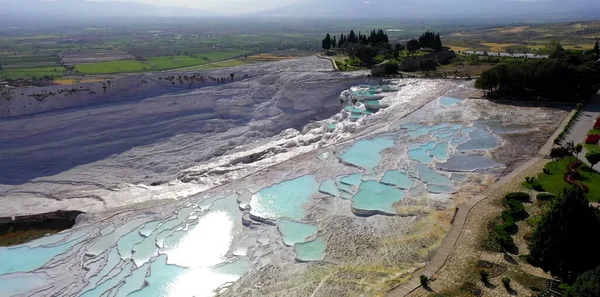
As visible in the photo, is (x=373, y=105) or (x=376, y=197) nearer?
(x=376, y=197)

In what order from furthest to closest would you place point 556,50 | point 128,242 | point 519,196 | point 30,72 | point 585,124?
point 30,72 < point 556,50 < point 585,124 < point 128,242 < point 519,196

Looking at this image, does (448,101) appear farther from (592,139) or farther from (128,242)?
(128,242)

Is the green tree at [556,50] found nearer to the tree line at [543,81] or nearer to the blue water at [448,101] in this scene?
the tree line at [543,81]

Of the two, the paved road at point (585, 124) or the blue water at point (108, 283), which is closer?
the blue water at point (108, 283)

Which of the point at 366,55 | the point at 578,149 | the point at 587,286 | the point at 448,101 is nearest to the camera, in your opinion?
the point at 587,286

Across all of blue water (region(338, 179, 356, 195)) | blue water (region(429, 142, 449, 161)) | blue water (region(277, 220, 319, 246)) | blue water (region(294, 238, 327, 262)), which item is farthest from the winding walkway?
blue water (region(338, 179, 356, 195))

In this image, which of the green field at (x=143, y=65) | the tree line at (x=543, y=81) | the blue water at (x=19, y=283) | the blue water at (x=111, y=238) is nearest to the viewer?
the blue water at (x=19, y=283)

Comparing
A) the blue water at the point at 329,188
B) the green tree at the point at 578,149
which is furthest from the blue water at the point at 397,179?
the green tree at the point at 578,149

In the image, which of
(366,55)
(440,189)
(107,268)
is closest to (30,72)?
(366,55)
